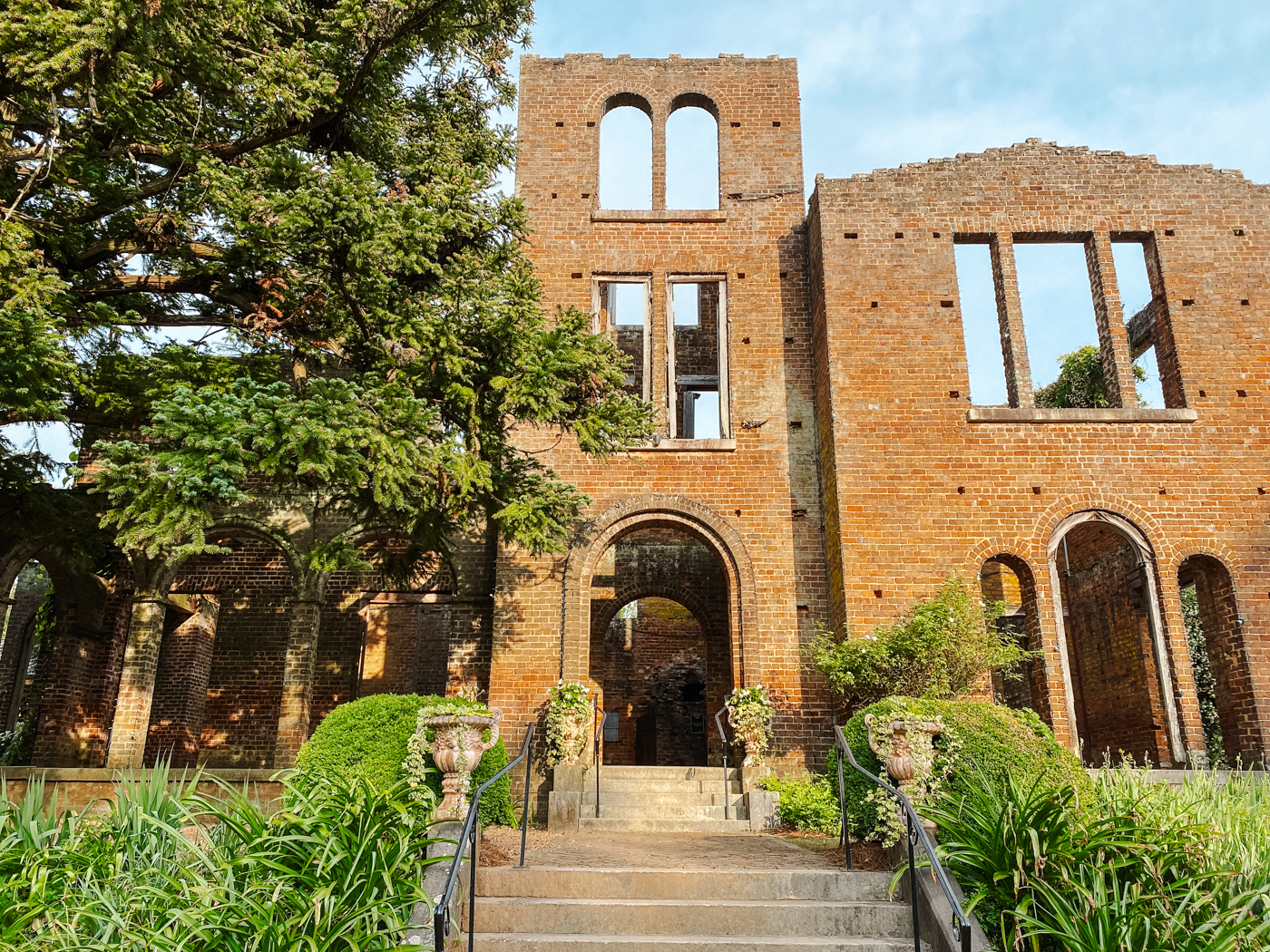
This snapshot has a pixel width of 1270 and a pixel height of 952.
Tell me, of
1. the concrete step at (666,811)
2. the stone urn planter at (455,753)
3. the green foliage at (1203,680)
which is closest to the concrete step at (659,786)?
the concrete step at (666,811)

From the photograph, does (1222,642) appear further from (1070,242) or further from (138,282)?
(138,282)

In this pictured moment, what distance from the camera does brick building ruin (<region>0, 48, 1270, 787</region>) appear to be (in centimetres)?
1179

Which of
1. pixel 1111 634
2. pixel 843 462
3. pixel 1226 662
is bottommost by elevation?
pixel 1226 662

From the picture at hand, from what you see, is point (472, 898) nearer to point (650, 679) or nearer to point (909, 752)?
point (909, 752)

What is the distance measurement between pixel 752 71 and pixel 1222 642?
10.6 metres

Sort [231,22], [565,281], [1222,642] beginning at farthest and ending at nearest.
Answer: [565,281] < [1222,642] < [231,22]

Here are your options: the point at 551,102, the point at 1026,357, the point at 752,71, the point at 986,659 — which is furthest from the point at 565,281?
the point at 986,659

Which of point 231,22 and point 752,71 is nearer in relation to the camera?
point 231,22

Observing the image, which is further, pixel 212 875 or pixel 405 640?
pixel 405 640

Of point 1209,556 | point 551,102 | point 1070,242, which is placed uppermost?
point 551,102

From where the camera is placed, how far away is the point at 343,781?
6543mm

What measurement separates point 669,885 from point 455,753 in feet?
6.15

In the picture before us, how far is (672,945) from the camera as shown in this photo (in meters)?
5.50

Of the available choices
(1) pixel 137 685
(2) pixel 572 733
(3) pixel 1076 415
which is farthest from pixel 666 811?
(1) pixel 137 685
